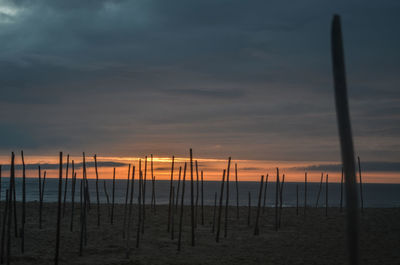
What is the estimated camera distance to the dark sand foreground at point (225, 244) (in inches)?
441

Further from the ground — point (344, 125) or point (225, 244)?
point (344, 125)

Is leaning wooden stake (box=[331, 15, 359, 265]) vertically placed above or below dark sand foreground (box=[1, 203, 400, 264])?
above

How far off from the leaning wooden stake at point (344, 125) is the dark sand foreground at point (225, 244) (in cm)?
703

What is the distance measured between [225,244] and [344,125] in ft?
33.0

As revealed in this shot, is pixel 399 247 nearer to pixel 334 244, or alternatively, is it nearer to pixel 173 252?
pixel 334 244

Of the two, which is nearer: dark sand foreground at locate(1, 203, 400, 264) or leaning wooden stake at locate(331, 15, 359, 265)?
leaning wooden stake at locate(331, 15, 359, 265)

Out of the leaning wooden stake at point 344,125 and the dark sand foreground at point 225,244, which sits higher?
the leaning wooden stake at point 344,125

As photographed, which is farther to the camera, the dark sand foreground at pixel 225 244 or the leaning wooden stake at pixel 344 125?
the dark sand foreground at pixel 225 244

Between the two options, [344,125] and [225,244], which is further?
[225,244]

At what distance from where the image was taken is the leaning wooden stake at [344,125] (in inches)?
168

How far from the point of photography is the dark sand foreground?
11.2 meters

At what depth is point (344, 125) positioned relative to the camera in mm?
4324

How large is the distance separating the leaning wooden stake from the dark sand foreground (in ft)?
23.1

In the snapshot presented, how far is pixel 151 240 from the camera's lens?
14086 mm
